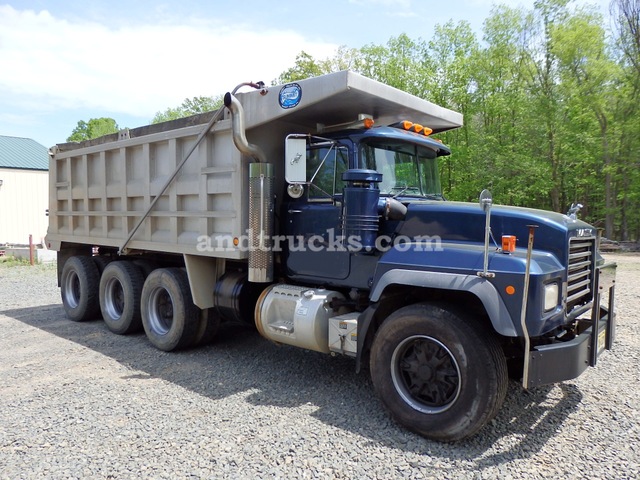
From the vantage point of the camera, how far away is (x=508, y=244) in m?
3.49

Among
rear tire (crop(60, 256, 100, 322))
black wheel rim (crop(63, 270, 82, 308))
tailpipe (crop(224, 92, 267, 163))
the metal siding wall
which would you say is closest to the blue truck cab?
tailpipe (crop(224, 92, 267, 163))

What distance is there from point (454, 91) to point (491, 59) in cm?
281

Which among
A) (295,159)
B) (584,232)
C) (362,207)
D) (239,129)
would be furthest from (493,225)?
(239,129)

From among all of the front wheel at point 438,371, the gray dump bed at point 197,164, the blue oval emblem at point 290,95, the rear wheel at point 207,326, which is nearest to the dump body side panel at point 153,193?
the gray dump bed at point 197,164

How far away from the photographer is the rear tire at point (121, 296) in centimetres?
667

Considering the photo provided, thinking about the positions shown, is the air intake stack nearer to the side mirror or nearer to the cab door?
the cab door

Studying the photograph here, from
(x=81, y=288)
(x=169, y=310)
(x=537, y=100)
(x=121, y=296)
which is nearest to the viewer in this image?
(x=169, y=310)

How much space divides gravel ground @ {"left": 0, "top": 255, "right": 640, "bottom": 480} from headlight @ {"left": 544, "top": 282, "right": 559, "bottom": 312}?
1055mm

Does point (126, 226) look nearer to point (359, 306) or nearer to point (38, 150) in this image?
point (359, 306)

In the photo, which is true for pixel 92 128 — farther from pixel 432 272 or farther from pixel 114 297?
pixel 432 272

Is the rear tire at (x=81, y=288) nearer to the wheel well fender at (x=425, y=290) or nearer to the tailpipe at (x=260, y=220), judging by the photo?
the tailpipe at (x=260, y=220)

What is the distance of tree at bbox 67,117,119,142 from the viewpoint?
195 ft

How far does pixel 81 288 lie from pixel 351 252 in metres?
5.20

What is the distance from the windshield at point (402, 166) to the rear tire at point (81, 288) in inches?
208
